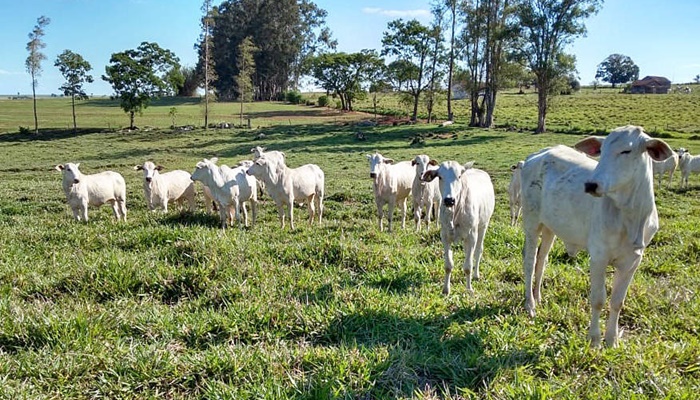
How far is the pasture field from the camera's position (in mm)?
4145

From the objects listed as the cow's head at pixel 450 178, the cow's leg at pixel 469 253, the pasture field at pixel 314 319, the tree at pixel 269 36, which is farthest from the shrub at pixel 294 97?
the cow's leg at pixel 469 253

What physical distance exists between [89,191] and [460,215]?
1158cm

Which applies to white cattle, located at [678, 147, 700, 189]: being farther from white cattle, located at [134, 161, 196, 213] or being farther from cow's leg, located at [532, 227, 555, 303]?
white cattle, located at [134, 161, 196, 213]

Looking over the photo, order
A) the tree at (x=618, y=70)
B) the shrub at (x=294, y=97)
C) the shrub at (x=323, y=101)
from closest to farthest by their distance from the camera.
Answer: the shrub at (x=323, y=101) < the shrub at (x=294, y=97) < the tree at (x=618, y=70)

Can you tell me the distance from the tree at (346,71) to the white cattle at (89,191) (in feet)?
190

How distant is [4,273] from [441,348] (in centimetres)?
649

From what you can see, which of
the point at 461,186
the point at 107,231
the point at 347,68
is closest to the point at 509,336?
the point at 461,186

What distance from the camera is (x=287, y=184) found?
1312 centimetres

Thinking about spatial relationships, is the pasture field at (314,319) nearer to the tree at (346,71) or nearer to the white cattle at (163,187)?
the white cattle at (163,187)

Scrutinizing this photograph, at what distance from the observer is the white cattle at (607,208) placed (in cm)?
445

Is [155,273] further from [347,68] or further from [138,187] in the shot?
[347,68]

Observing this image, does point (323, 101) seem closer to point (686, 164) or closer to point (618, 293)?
point (686, 164)

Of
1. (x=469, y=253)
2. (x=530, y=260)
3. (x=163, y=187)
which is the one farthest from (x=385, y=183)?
(x=163, y=187)

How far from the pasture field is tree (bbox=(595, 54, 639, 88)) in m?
170
